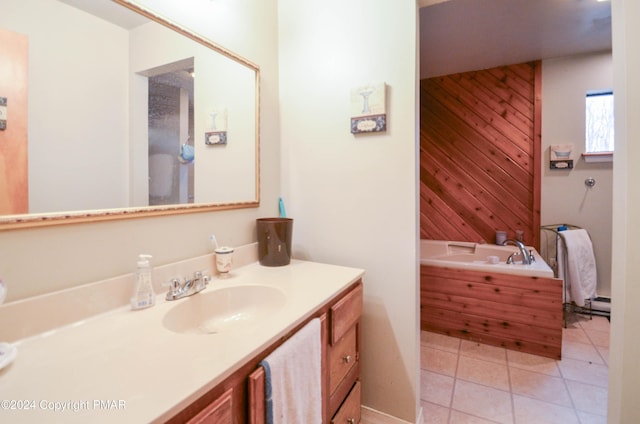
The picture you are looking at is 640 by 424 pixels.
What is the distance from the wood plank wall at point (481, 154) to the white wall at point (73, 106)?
9.94ft

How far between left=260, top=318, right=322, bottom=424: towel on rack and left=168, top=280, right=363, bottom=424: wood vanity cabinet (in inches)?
0.8

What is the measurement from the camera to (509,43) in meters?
2.55

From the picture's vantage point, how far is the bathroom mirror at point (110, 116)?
78 cm

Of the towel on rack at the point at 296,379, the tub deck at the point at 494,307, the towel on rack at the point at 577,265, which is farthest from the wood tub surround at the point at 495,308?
the towel on rack at the point at 296,379

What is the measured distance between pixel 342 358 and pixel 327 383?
151mm

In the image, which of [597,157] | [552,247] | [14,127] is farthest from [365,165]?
[597,157]

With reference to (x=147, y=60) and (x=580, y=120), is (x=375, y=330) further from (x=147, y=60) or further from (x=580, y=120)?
(x=580, y=120)

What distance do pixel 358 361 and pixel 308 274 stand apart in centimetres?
49

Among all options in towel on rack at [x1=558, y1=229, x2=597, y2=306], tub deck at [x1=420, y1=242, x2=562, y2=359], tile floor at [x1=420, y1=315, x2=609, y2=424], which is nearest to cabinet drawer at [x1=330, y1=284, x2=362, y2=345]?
tile floor at [x1=420, y1=315, x2=609, y2=424]

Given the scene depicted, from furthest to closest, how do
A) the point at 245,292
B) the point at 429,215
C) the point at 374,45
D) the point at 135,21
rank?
the point at 429,215 → the point at 374,45 → the point at 245,292 → the point at 135,21

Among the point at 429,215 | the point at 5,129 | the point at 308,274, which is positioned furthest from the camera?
the point at 429,215

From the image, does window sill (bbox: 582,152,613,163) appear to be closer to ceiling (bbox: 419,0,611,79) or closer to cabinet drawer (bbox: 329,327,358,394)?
ceiling (bbox: 419,0,611,79)

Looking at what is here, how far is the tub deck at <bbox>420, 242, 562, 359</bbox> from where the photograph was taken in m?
2.08

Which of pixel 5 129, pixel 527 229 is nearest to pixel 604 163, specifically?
pixel 527 229
